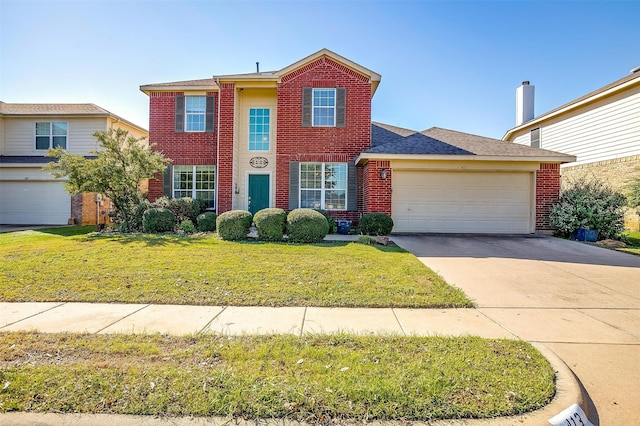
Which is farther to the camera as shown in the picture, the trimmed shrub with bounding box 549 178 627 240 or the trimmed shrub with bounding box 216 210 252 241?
the trimmed shrub with bounding box 549 178 627 240

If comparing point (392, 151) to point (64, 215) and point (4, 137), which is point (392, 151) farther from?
point (4, 137)

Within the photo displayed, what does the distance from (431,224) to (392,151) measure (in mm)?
3187

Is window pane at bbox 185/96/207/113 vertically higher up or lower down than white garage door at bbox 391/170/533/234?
higher up

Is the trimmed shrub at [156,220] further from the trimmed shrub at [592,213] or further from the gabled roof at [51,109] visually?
the trimmed shrub at [592,213]

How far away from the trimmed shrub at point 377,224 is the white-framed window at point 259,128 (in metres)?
6.06

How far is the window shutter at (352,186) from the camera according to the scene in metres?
13.1

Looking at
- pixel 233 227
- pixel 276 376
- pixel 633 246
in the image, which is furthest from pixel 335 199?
pixel 276 376

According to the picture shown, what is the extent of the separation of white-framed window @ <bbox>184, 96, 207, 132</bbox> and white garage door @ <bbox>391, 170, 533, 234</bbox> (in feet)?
29.1

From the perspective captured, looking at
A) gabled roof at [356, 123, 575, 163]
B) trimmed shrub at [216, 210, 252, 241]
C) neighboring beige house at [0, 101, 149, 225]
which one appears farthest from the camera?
neighboring beige house at [0, 101, 149, 225]

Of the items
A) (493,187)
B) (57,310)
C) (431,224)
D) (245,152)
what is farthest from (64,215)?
(493,187)

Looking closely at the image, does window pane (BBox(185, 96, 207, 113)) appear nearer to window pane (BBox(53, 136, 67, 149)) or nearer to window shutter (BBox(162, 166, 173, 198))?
window shutter (BBox(162, 166, 173, 198))

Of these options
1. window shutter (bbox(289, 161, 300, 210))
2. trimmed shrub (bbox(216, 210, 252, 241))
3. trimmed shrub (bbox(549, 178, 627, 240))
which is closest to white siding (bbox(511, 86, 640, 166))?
trimmed shrub (bbox(549, 178, 627, 240))

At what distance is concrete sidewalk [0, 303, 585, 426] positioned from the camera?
12.1 ft

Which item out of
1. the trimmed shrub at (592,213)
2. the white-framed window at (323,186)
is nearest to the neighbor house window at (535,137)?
the trimmed shrub at (592,213)
